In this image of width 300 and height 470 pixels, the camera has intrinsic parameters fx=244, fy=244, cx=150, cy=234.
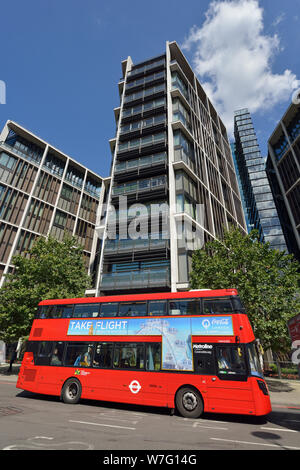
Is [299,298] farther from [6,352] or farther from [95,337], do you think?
[6,352]

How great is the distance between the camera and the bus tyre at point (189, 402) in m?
8.64

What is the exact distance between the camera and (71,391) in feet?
35.9

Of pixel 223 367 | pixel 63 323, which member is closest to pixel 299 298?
pixel 223 367

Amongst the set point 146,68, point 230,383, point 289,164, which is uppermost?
point 146,68

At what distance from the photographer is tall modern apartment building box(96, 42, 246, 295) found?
85.9 ft

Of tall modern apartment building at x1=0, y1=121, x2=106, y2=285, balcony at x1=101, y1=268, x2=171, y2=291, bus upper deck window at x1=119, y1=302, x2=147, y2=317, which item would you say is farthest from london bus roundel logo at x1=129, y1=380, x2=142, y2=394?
tall modern apartment building at x1=0, y1=121, x2=106, y2=285

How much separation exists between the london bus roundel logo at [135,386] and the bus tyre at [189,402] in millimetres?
1576

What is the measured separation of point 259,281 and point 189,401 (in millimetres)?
11170

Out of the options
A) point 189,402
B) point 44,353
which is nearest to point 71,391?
point 44,353

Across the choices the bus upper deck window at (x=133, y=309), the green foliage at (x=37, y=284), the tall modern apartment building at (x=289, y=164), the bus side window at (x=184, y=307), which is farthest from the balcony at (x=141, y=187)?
the tall modern apartment building at (x=289, y=164)

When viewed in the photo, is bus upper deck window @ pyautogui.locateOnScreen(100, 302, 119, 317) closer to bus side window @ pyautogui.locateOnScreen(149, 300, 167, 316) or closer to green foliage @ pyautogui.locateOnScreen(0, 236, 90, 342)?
bus side window @ pyautogui.locateOnScreen(149, 300, 167, 316)

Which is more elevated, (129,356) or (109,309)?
(109,309)

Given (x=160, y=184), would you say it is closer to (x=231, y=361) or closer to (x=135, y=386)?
(x=135, y=386)

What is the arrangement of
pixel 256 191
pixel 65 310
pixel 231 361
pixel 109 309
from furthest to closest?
pixel 256 191 < pixel 65 310 < pixel 109 309 < pixel 231 361
